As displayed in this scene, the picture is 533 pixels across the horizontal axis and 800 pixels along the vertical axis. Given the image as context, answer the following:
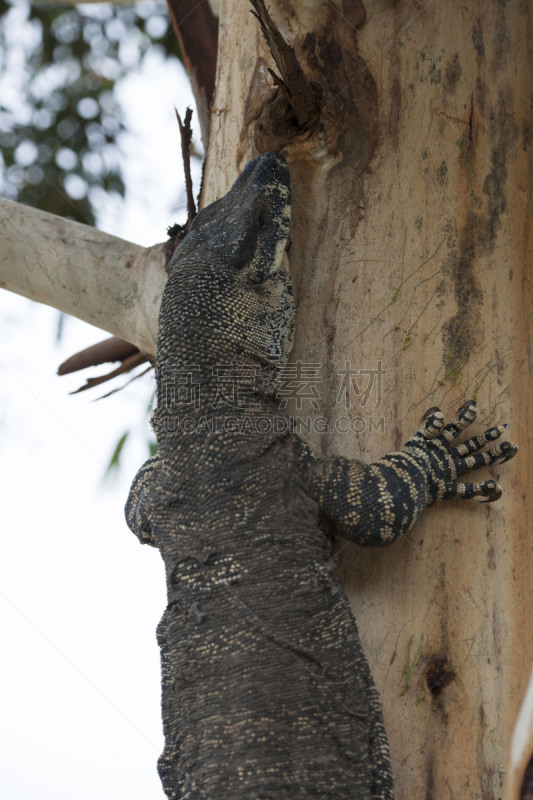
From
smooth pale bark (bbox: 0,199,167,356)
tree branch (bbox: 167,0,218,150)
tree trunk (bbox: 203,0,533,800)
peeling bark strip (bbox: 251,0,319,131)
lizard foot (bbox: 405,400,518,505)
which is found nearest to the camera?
tree trunk (bbox: 203,0,533,800)

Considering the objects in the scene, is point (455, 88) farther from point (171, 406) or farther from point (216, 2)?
point (216, 2)

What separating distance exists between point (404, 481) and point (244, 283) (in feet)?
3.33

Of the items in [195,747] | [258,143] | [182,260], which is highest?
[258,143]

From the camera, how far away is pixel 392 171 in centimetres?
336

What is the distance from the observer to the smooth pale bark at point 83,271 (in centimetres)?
444

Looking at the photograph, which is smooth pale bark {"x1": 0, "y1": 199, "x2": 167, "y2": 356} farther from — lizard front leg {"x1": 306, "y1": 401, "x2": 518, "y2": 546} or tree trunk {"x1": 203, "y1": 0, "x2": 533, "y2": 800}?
lizard front leg {"x1": 306, "y1": 401, "x2": 518, "y2": 546}

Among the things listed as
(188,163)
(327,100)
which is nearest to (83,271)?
(188,163)

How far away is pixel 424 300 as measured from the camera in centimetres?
317

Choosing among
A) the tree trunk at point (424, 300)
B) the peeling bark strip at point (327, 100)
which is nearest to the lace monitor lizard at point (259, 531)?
the tree trunk at point (424, 300)

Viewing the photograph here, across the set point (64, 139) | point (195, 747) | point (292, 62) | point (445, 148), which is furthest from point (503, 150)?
point (64, 139)

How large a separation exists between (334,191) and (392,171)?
0.24m

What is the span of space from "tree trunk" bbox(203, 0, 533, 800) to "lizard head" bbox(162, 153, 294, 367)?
0.11 meters

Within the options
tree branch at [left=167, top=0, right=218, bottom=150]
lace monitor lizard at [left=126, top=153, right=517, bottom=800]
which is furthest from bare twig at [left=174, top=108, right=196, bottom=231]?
tree branch at [left=167, top=0, right=218, bottom=150]

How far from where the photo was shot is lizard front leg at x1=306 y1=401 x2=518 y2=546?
2.86 metres
